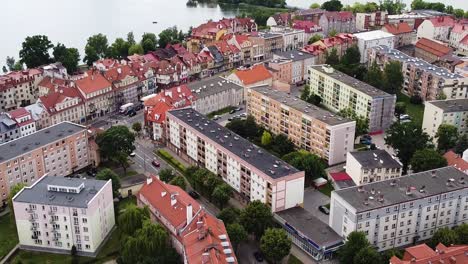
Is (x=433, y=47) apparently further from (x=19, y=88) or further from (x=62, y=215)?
(x=62, y=215)

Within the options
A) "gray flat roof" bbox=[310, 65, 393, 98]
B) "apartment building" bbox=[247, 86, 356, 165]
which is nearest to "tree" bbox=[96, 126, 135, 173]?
"apartment building" bbox=[247, 86, 356, 165]

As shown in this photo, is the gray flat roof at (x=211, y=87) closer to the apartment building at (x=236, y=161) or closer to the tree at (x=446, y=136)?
the apartment building at (x=236, y=161)

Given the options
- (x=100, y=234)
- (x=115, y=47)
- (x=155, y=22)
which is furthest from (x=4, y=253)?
(x=155, y=22)

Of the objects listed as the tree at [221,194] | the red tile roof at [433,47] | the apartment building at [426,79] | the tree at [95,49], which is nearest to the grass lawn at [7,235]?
the tree at [221,194]

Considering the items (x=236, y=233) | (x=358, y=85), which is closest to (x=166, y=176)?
(x=236, y=233)

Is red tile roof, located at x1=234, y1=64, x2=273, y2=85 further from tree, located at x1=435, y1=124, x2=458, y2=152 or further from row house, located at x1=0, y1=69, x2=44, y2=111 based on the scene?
row house, located at x1=0, y1=69, x2=44, y2=111
